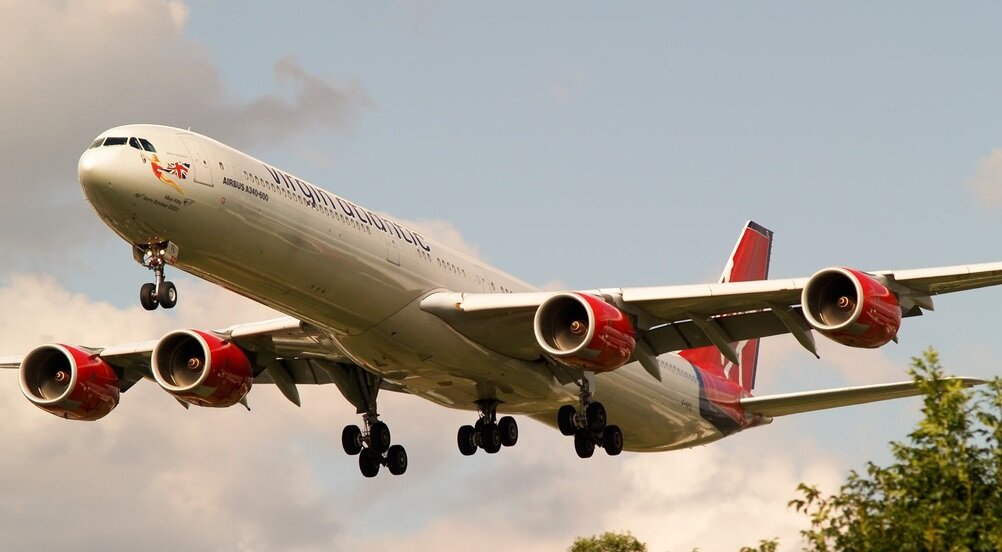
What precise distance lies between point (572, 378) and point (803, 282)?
737 centimetres

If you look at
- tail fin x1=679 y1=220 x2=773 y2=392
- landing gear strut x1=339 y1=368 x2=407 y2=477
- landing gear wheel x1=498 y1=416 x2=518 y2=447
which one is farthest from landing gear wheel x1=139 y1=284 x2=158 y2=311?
tail fin x1=679 y1=220 x2=773 y2=392

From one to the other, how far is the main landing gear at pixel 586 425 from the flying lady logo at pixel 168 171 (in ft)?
39.4

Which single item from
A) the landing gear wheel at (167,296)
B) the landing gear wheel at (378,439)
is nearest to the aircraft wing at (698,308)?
the landing gear wheel at (378,439)

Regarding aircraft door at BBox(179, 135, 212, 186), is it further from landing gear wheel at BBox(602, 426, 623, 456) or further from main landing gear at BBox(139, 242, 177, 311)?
landing gear wheel at BBox(602, 426, 623, 456)

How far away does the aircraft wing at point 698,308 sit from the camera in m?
31.2

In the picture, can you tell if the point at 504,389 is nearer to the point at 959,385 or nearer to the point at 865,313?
the point at 865,313

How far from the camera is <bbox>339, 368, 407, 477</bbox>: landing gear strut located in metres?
38.3

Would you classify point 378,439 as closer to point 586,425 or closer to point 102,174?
point 586,425

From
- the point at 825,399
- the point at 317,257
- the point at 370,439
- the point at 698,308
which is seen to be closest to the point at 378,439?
the point at 370,439

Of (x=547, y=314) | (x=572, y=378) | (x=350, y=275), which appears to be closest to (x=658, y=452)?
(x=572, y=378)

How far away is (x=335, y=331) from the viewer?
32.7 m

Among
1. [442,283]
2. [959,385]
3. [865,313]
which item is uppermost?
[442,283]

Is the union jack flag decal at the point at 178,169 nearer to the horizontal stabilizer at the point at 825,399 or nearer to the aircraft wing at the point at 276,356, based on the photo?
the aircraft wing at the point at 276,356

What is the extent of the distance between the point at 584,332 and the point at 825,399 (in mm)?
9024
